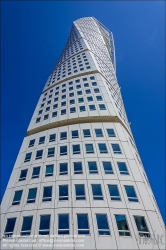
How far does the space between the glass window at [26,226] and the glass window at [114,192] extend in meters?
6.34

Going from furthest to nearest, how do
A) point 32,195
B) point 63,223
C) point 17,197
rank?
point 17,197 → point 32,195 → point 63,223

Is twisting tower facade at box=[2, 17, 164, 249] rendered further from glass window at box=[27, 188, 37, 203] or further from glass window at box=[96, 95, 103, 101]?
glass window at box=[96, 95, 103, 101]

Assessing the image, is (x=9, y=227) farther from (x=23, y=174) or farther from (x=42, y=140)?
(x=42, y=140)

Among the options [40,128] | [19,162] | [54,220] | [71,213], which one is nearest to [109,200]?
[71,213]

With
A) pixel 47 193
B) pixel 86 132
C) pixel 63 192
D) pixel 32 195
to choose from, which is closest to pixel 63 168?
pixel 63 192

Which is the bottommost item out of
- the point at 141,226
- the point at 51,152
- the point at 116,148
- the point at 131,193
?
the point at 141,226

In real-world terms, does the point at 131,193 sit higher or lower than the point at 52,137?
lower

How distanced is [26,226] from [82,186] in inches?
201

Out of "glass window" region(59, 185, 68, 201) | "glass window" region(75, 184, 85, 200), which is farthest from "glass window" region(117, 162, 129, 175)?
"glass window" region(59, 185, 68, 201)

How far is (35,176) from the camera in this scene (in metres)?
18.9

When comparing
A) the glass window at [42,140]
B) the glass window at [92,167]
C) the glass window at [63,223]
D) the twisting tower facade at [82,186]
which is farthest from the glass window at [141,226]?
the glass window at [42,140]

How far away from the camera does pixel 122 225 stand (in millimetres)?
14070

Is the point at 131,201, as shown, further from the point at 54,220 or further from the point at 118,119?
the point at 118,119

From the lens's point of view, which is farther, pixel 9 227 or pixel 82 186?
pixel 82 186
